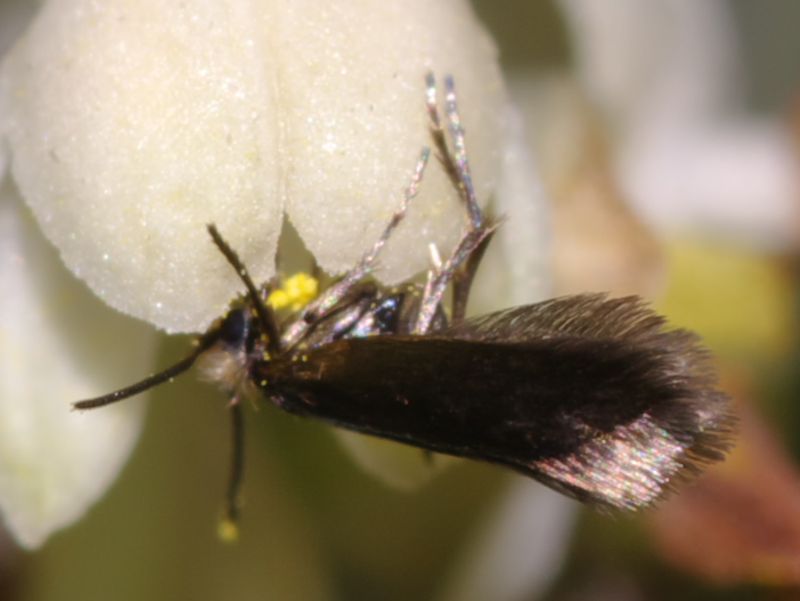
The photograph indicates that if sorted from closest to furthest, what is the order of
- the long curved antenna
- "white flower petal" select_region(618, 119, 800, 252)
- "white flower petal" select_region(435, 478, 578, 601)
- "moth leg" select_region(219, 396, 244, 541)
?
the long curved antenna < "moth leg" select_region(219, 396, 244, 541) < "white flower petal" select_region(435, 478, 578, 601) < "white flower petal" select_region(618, 119, 800, 252)

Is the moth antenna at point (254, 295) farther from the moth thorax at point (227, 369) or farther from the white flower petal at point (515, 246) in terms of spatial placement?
the white flower petal at point (515, 246)

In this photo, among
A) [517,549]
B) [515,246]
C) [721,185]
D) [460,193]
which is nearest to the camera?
[460,193]

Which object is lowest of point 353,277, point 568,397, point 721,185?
point 721,185

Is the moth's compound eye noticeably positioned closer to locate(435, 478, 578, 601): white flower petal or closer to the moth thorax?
the moth thorax

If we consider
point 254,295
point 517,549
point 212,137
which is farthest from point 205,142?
point 517,549

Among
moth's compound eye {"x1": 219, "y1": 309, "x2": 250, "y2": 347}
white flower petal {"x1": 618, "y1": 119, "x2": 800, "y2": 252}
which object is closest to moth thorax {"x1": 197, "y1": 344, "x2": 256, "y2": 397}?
moth's compound eye {"x1": 219, "y1": 309, "x2": 250, "y2": 347}

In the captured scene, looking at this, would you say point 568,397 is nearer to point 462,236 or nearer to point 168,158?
point 462,236
